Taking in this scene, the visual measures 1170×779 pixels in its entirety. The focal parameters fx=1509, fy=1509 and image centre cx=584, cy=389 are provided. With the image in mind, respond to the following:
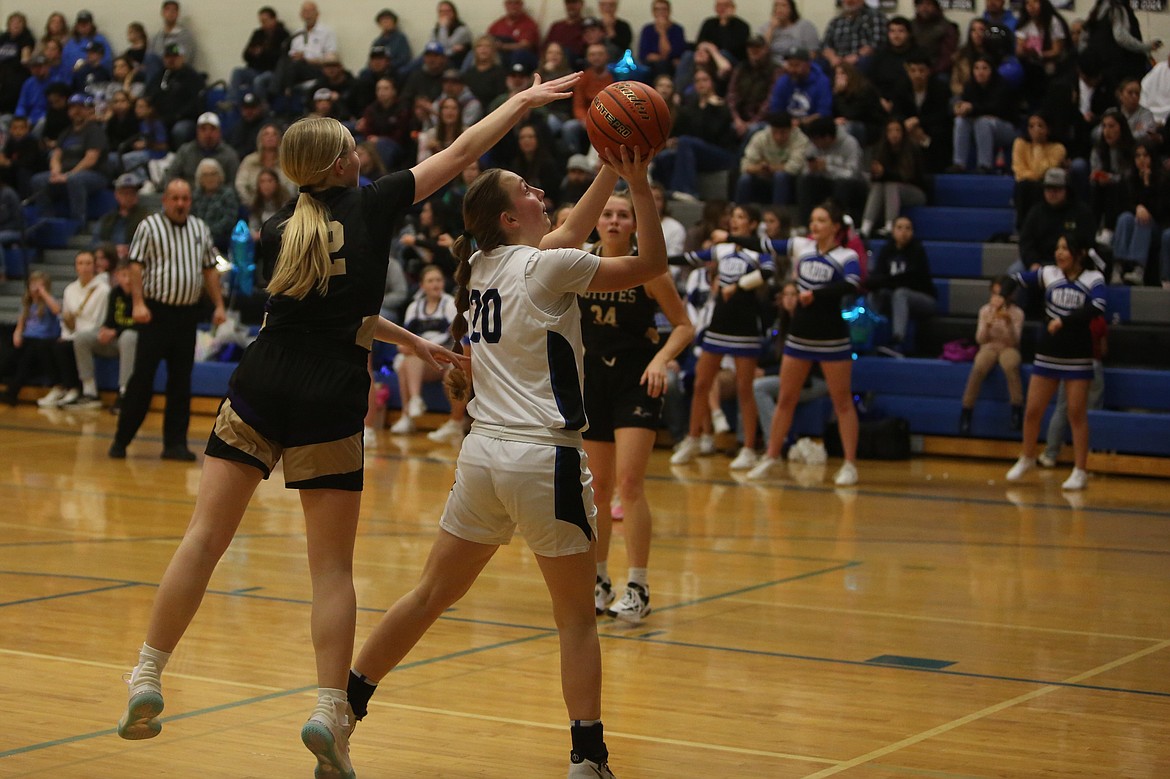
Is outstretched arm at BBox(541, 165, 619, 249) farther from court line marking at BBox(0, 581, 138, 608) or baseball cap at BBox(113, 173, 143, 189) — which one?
baseball cap at BBox(113, 173, 143, 189)

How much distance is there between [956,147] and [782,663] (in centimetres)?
1058

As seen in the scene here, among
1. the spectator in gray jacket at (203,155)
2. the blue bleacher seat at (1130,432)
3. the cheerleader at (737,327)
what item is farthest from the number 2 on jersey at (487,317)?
the spectator in gray jacket at (203,155)

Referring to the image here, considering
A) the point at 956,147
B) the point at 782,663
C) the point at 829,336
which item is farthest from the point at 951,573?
the point at 956,147

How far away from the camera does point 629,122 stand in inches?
160

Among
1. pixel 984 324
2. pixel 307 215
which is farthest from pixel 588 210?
pixel 984 324

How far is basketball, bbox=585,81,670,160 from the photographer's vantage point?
4047 millimetres

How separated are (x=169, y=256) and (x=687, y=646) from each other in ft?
21.2

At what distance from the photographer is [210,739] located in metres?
4.49

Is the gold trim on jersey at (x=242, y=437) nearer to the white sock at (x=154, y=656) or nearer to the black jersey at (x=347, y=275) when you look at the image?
the black jersey at (x=347, y=275)

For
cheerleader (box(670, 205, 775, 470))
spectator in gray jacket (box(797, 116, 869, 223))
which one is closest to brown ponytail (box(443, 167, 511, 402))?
cheerleader (box(670, 205, 775, 470))

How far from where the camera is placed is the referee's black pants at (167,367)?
11211 millimetres

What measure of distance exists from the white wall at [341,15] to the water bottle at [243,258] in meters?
4.66

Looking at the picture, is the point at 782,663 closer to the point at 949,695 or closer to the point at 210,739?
the point at 949,695

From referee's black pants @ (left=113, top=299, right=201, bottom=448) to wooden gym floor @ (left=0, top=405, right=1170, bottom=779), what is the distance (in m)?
1.29
